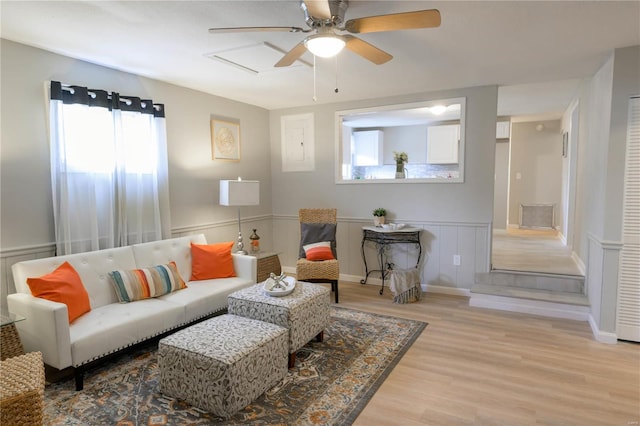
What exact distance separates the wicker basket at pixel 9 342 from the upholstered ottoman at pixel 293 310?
1.40 metres

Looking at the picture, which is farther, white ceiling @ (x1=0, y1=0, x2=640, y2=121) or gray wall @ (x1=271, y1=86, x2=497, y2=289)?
gray wall @ (x1=271, y1=86, x2=497, y2=289)

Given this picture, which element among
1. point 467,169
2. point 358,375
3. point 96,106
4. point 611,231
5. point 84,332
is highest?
point 96,106

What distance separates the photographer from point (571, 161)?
5.52 meters

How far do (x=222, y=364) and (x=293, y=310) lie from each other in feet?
2.39

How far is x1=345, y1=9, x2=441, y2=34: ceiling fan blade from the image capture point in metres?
1.87

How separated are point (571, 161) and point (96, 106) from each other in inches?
247

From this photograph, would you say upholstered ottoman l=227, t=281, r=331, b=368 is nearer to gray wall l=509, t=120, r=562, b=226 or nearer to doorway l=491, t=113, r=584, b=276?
doorway l=491, t=113, r=584, b=276

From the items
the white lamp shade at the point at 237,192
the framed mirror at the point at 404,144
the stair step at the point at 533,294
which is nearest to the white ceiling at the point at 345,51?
the white lamp shade at the point at 237,192

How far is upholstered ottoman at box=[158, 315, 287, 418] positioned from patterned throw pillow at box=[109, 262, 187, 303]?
2.74 ft

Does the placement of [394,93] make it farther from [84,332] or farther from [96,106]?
[84,332]

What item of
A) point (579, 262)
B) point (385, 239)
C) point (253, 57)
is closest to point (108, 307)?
point (253, 57)

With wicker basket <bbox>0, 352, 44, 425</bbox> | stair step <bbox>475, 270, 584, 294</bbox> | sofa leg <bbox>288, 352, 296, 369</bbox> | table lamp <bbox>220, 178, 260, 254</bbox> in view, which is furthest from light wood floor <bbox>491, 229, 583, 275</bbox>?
wicker basket <bbox>0, 352, 44, 425</bbox>

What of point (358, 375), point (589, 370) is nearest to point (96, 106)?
point (358, 375)

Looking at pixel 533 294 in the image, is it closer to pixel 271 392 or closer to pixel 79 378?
pixel 271 392
